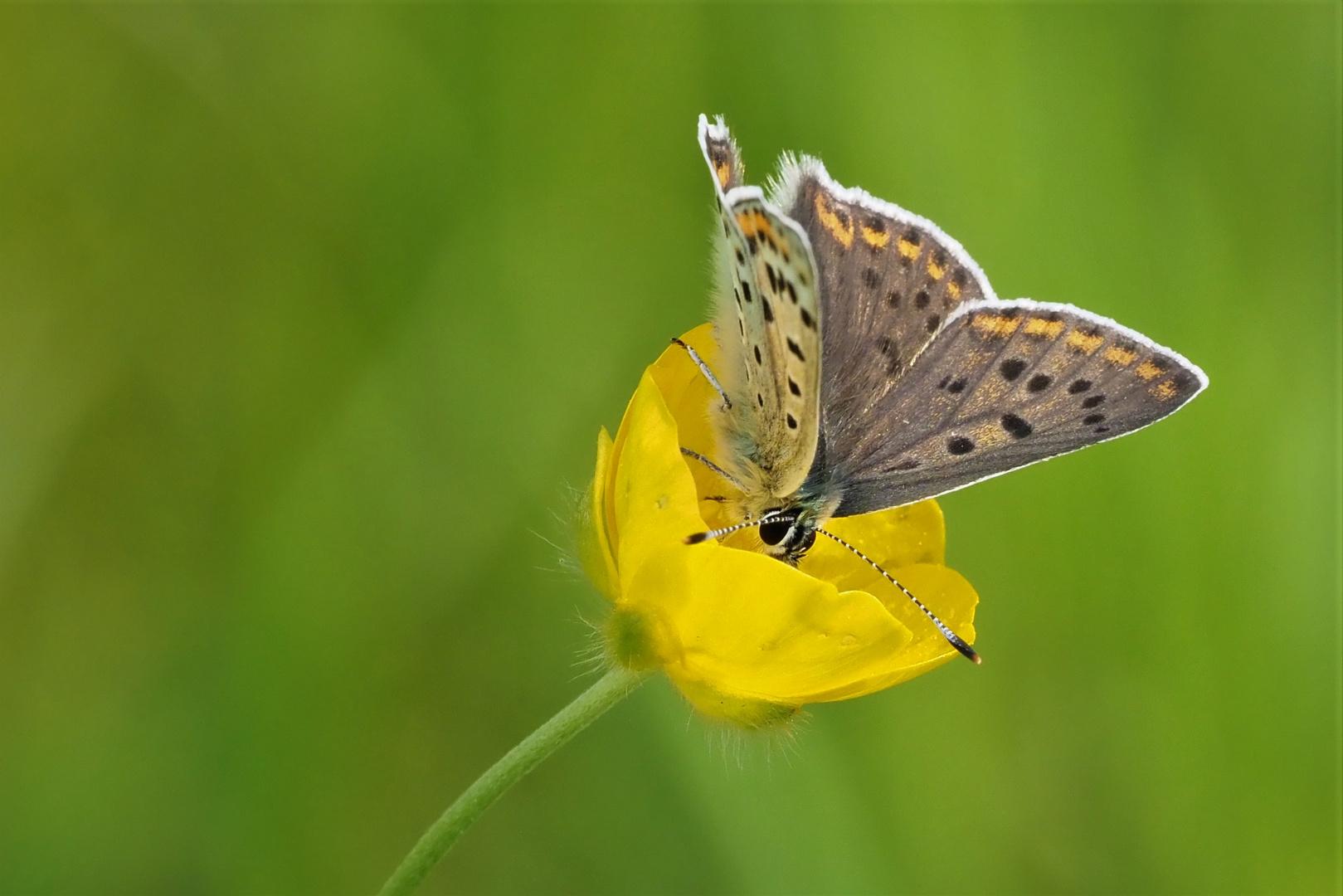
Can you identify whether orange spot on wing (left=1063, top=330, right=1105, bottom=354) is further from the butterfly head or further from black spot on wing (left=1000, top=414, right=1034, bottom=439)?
the butterfly head

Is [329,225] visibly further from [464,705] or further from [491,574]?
[464,705]

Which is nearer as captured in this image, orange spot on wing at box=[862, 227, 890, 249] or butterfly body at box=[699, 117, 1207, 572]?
butterfly body at box=[699, 117, 1207, 572]

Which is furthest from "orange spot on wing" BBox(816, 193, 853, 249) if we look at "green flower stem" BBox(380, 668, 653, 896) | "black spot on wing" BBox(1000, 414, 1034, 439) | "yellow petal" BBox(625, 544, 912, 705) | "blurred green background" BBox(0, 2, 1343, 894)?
"blurred green background" BBox(0, 2, 1343, 894)

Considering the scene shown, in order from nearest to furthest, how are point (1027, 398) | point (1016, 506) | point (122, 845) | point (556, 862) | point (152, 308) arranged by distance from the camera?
point (1027, 398) < point (122, 845) < point (556, 862) < point (152, 308) < point (1016, 506)

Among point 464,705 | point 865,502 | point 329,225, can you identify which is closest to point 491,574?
point 464,705

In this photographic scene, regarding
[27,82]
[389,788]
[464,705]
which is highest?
[27,82]

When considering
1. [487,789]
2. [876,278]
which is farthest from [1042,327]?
[487,789]

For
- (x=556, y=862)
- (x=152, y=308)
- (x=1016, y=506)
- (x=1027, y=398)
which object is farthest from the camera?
(x=1016, y=506)

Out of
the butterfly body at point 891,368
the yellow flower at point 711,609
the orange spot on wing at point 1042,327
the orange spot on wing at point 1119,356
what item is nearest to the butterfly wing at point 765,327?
the butterfly body at point 891,368

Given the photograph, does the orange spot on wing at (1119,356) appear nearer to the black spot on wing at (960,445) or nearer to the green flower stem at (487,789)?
the black spot on wing at (960,445)
